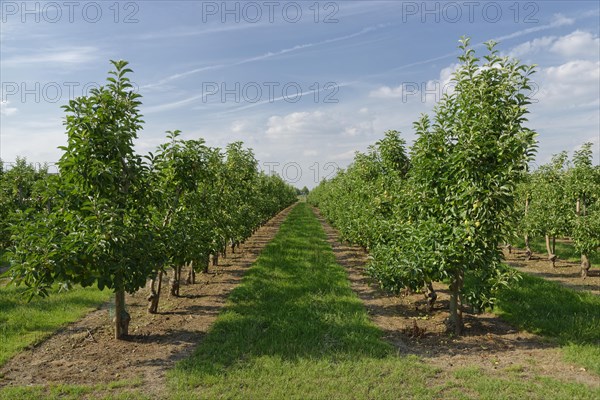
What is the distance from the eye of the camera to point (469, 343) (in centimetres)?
832

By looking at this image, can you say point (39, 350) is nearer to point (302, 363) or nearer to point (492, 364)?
point (302, 363)

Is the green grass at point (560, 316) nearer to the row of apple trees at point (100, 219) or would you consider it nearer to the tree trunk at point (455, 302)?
the tree trunk at point (455, 302)

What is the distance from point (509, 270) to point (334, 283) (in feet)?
21.2

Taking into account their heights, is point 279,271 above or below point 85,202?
below

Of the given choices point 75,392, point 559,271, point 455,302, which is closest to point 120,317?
point 75,392

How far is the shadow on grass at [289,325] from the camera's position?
294 inches

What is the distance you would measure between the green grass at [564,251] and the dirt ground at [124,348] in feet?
48.0

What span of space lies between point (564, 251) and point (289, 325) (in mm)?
19733

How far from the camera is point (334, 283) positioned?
13.6 meters

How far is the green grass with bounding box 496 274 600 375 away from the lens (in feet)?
25.1

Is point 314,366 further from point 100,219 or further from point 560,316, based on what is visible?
point 560,316

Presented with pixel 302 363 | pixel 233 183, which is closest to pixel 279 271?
pixel 233 183

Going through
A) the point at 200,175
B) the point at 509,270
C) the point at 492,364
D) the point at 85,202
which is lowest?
the point at 492,364

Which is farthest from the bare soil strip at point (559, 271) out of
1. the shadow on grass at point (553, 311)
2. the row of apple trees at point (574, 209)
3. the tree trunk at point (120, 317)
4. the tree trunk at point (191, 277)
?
the tree trunk at point (120, 317)
